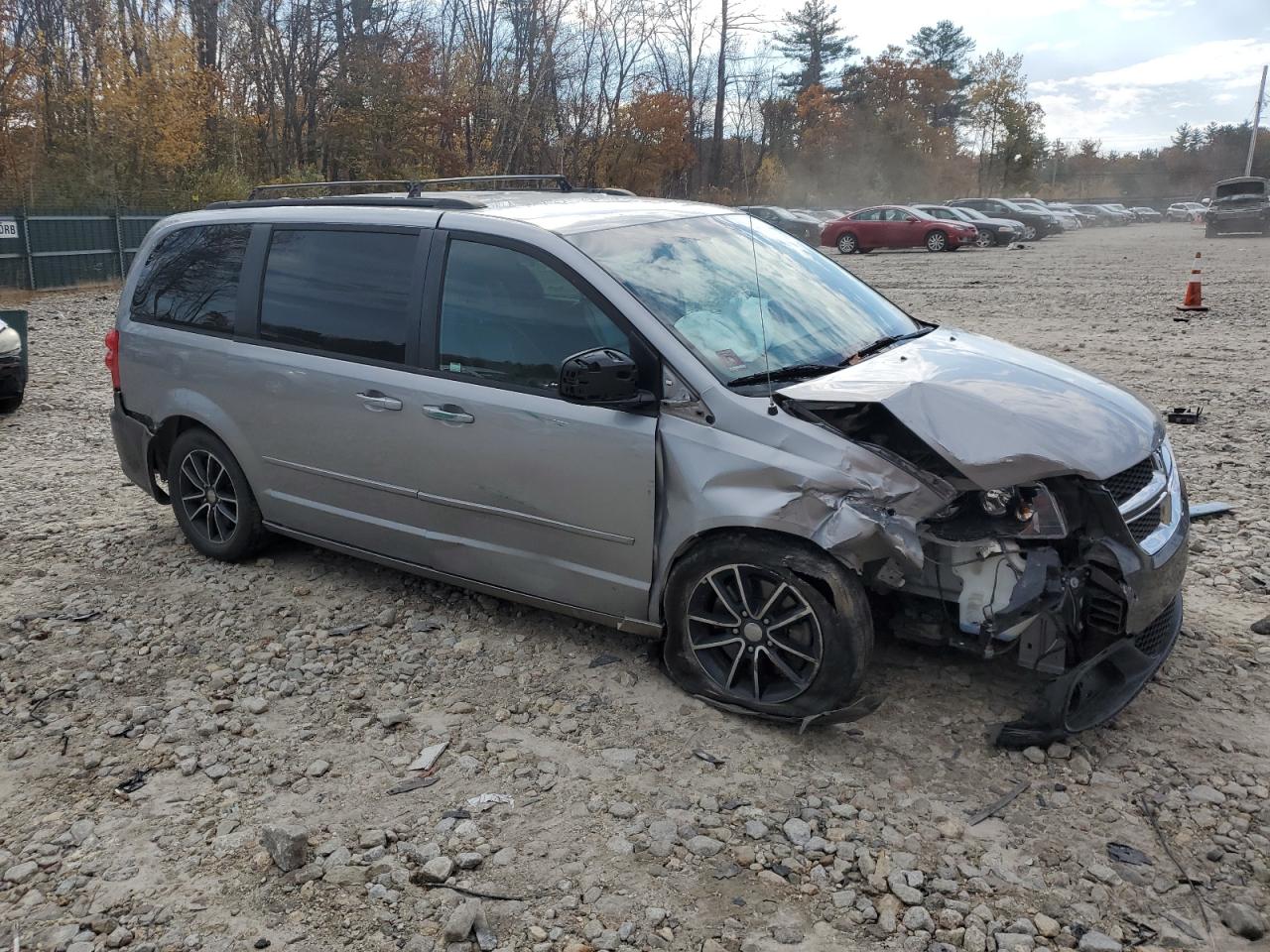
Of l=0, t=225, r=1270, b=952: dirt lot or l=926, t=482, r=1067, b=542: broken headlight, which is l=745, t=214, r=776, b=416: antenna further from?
l=0, t=225, r=1270, b=952: dirt lot

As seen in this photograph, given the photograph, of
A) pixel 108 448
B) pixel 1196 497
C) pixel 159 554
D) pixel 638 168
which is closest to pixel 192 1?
pixel 638 168

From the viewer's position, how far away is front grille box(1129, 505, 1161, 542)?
3566 millimetres

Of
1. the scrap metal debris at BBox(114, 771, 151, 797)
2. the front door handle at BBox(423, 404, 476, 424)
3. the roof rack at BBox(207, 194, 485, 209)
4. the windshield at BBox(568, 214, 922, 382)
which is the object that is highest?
the roof rack at BBox(207, 194, 485, 209)

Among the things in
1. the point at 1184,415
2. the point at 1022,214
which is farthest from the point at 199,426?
the point at 1022,214

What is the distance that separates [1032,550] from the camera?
11.3ft

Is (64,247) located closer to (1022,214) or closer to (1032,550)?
(1032,550)

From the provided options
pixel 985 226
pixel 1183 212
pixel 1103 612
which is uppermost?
pixel 1183 212

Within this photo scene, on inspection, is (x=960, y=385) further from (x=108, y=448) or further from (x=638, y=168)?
(x=638, y=168)

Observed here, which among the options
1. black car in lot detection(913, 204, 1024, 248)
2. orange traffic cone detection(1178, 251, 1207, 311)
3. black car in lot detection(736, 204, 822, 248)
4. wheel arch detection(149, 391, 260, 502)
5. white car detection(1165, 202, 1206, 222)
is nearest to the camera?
wheel arch detection(149, 391, 260, 502)

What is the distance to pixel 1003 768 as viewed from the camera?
11.4 ft

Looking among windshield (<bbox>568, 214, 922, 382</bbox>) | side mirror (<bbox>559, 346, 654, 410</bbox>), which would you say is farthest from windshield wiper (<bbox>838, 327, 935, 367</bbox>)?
side mirror (<bbox>559, 346, 654, 410</bbox>)

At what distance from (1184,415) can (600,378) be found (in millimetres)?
6256

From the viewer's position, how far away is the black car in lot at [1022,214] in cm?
3812

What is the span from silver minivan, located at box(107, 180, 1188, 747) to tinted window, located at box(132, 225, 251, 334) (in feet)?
0.06
